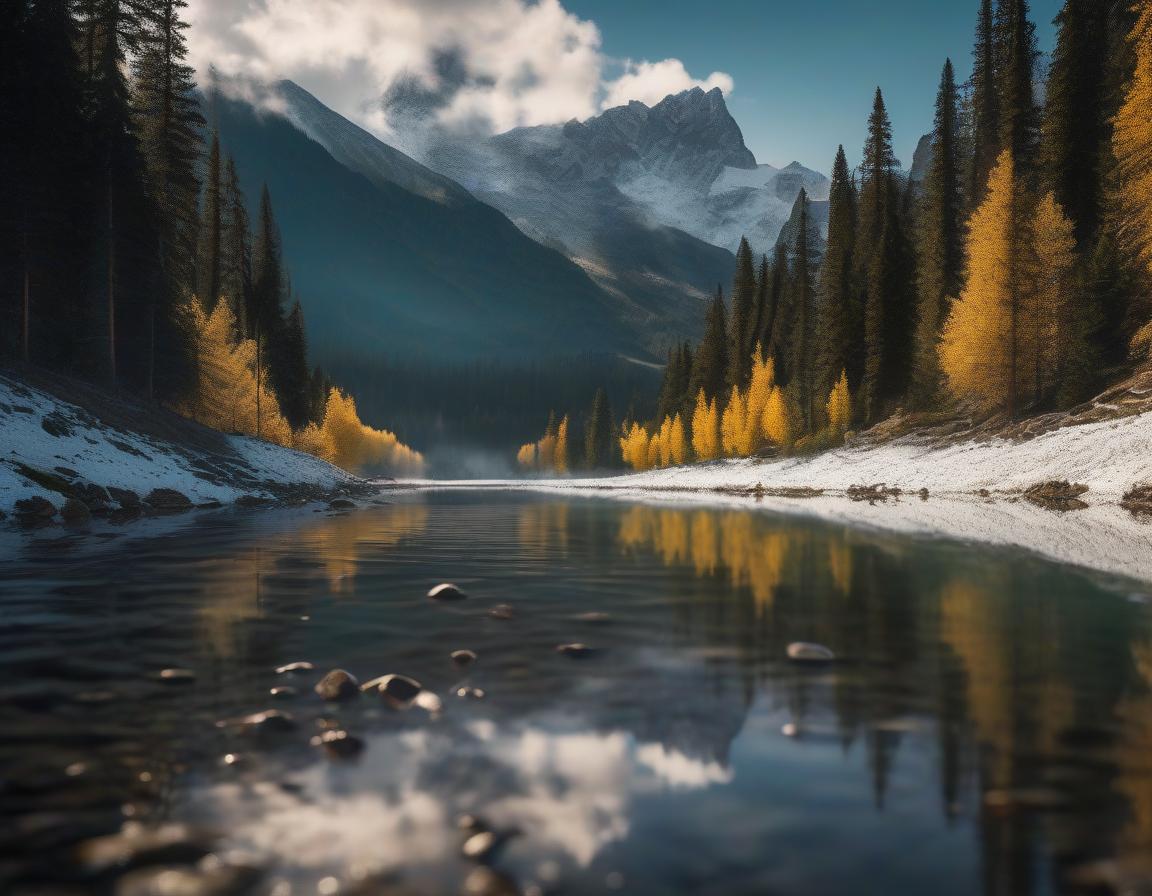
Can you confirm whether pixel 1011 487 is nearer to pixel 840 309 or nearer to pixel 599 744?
pixel 599 744

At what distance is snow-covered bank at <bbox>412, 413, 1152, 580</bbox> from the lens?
1588 cm

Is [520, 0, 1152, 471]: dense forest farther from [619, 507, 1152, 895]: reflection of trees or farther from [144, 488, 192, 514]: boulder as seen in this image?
[144, 488, 192, 514]: boulder

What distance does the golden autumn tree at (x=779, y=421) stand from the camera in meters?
73.6

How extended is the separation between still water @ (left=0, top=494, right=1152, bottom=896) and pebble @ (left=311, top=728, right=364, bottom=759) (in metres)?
0.13

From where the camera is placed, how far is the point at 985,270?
135 feet

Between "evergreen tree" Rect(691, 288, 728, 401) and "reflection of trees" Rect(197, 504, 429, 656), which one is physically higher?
"evergreen tree" Rect(691, 288, 728, 401)

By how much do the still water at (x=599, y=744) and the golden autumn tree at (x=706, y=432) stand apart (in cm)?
7945

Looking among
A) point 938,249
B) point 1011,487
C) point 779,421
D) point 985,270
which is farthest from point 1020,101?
point 1011,487

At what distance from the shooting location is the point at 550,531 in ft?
75.6

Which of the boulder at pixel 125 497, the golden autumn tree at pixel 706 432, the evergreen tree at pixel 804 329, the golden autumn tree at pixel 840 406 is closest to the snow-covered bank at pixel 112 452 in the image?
the boulder at pixel 125 497

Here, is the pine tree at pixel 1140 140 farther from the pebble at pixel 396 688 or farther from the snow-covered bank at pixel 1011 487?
the pebble at pixel 396 688

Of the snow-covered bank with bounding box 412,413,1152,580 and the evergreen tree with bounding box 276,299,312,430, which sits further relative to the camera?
the evergreen tree with bounding box 276,299,312,430

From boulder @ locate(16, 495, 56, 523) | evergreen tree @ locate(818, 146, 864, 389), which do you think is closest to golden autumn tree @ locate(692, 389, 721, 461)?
evergreen tree @ locate(818, 146, 864, 389)

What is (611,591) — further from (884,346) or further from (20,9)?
(884,346)
